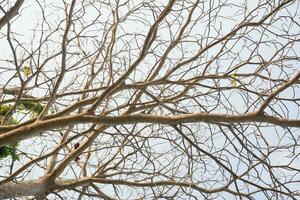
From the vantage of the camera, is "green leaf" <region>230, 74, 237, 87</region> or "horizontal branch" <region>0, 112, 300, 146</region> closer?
"horizontal branch" <region>0, 112, 300, 146</region>

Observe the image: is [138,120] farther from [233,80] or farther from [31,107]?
[31,107]

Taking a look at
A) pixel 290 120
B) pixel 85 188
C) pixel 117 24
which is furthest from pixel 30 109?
pixel 290 120

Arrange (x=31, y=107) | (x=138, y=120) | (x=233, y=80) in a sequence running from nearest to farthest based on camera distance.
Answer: (x=138, y=120), (x=233, y=80), (x=31, y=107)

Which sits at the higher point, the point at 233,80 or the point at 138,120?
the point at 233,80

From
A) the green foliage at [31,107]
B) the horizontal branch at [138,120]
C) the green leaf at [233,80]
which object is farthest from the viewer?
the green foliage at [31,107]

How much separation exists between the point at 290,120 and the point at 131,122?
1.31 metres

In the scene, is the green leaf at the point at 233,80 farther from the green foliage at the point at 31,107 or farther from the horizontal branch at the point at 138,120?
the green foliage at the point at 31,107

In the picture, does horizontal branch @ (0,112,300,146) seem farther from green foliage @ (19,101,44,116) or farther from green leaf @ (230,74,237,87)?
green foliage @ (19,101,44,116)

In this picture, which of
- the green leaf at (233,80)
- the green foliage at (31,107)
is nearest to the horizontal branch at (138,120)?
the green leaf at (233,80)

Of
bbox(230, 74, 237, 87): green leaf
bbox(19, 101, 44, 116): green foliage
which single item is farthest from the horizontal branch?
bbox(19, 101, 44, 116): green foliage

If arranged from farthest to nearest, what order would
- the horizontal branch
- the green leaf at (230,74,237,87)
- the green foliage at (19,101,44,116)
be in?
the green foliage at (19,101,44,116), the green leaf at (230,74,237,87), the horizontal branch

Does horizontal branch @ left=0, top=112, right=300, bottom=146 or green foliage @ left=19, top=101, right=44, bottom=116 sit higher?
green foliage @ left=19, top=101, right=44, bottom=116

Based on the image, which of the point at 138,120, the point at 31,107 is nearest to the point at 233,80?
the point at 138,120

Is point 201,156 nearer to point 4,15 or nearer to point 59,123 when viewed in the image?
point 59,123
